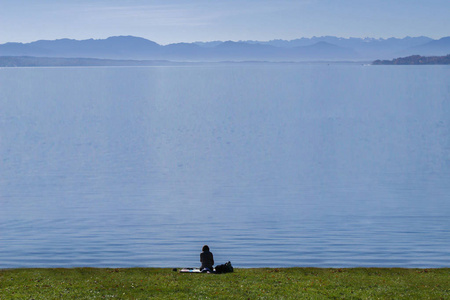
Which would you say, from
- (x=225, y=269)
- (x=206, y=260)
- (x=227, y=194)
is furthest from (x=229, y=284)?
(x=227, y=194)

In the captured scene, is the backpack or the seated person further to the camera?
the seated person

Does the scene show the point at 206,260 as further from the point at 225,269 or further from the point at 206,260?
the point at 225,269

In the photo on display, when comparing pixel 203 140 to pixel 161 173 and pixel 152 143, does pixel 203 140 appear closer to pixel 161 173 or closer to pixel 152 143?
pixel 152 143

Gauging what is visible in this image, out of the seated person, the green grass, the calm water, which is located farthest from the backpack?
the calm water

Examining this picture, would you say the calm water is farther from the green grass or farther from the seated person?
the green grass

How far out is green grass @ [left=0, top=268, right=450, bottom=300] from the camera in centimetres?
2272

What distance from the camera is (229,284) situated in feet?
80.0

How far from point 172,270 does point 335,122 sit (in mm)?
91554

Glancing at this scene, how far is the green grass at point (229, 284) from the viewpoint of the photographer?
22719mm

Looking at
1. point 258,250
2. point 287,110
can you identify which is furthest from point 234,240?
point 287,110

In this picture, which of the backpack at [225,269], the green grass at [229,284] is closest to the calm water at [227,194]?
the backpack at [225,269]

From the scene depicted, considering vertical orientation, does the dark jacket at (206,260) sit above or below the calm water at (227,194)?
above

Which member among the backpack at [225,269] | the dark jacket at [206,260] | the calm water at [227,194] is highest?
the dark jacket at [206,260]

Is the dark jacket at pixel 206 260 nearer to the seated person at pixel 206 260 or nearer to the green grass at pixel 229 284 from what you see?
the seated person at pixel 206 260
